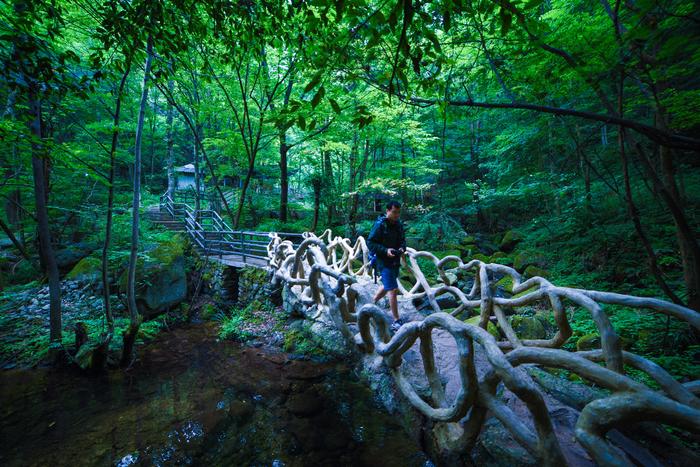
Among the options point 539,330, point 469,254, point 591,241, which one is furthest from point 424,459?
point 469,254

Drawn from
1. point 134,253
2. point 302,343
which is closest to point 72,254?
point 134,253

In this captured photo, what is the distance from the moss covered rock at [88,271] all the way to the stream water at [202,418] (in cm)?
349

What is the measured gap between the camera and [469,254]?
433 inches

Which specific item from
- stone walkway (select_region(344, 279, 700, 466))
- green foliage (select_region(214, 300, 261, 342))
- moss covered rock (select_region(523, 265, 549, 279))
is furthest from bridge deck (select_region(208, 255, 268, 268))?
moss covered rock (select_region(523, 265, 549, 279))

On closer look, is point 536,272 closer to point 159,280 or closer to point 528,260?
point 528,260

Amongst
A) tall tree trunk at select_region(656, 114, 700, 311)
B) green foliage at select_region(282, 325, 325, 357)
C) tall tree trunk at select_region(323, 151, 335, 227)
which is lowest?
green foliage at select_region(282, 325, 325, 357)

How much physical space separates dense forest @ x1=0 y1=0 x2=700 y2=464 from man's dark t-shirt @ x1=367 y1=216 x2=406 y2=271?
1.70 meters

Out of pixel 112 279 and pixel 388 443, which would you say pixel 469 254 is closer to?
pixel 388 443

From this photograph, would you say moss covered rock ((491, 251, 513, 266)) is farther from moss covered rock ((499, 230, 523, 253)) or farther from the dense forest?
moss covered rock ((499, 230, 523, 253))

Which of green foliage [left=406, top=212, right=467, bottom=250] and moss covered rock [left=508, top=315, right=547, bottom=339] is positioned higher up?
green foliage [left=406, top=212, right=467, bottom=250]

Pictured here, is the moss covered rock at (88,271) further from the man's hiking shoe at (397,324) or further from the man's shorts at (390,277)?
the man's hiking shoe at (397,324)

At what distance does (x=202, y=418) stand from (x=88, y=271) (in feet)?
24.7

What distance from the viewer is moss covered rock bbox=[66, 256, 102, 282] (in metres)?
8.20

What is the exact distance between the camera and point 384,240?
4.38 metres
